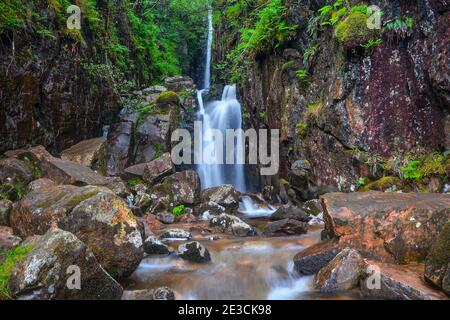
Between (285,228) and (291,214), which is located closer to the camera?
(285,228)

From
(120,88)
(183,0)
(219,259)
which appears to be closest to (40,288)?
(219,259)

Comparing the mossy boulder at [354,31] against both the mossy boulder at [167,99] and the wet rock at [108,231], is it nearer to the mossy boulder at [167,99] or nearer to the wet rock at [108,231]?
the wet rock at [108,231]

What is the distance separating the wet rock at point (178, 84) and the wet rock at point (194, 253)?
12441mm

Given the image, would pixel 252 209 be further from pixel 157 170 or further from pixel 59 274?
pixel 59 274

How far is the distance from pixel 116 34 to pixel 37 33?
5.53m

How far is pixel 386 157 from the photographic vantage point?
9266 mm

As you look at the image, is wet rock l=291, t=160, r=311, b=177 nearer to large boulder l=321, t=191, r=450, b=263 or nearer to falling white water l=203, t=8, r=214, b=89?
large boulder l=321, t=191, r=450, b=263

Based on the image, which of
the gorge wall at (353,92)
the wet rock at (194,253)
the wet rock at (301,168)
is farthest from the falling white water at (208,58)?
the wet rock at (194,253)

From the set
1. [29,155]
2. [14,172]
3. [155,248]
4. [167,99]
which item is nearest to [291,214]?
[155,248]

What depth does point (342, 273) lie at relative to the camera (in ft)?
16.3

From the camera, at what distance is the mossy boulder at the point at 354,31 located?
382 inches

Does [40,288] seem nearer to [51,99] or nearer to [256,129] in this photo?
[51,99]

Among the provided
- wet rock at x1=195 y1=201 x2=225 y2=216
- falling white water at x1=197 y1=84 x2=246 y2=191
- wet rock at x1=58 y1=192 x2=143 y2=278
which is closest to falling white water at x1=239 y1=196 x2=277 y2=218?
wet rock at x1=195 y1=201 x2=225 y2=216

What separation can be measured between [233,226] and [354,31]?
617cm
